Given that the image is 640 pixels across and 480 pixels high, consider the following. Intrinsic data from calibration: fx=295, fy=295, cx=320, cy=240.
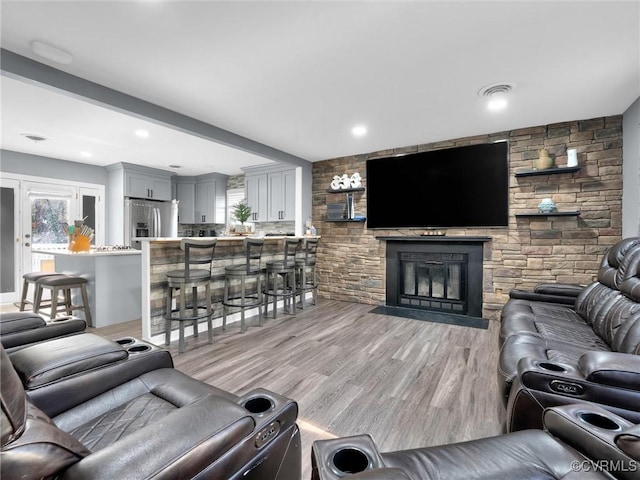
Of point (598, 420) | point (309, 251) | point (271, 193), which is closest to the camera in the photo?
point (598, 420)

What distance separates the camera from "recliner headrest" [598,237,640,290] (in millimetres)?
2052

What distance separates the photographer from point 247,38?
203 centimetres

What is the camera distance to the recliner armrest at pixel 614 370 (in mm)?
1148

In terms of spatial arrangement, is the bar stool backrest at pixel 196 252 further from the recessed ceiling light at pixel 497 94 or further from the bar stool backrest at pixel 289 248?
the recessed ceiling light at pixel 497 94

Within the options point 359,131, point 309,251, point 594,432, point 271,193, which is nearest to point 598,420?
point 594,432

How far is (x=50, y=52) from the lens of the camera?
2.15 meters

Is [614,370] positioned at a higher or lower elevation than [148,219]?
lower

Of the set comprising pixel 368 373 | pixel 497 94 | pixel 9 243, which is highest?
pixel 497 94

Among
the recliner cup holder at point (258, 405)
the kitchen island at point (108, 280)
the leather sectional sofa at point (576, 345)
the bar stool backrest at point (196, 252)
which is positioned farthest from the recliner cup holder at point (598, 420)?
the kitchen island at point (108, 280)

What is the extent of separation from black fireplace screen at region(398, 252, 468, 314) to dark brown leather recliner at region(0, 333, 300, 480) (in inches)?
149

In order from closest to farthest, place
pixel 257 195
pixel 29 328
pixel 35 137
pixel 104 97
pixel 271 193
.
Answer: pixel 29 328 → pixel 104 97 → pixel 35 137 → pixel 271 193 → pixel 257 195

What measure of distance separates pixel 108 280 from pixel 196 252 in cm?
136

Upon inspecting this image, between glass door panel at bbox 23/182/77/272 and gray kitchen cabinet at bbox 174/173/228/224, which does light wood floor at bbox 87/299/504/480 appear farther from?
gray kitchen cabinet at bbox 174/173/228/224

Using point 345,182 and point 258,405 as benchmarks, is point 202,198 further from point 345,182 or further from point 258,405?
point 258,405
